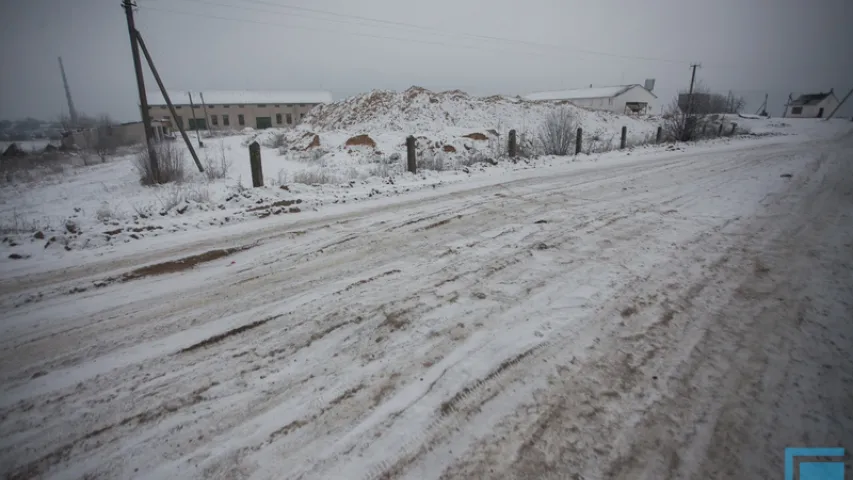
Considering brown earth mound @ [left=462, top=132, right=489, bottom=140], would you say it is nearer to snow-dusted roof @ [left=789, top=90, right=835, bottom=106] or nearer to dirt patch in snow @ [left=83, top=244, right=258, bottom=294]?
dirt patch in snow @ [left=83, top=244, right=258, bottom=294]

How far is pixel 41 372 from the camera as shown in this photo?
8.07ft

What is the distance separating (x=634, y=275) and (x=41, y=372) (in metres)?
5.03

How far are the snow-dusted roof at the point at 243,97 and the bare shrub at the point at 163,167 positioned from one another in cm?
6174

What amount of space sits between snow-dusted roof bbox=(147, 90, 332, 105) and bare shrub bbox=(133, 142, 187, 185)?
61.7 metres

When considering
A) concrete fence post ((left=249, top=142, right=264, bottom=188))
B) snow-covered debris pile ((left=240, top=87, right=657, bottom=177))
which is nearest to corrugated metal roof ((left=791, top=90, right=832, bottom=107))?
snow-covered debris pile ((left=240, top=87, right=657, bottom=177))

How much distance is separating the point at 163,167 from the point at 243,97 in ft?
214

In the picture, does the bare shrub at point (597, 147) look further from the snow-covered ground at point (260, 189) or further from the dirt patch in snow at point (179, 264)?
the dirt patch in snow at point (179, 264)

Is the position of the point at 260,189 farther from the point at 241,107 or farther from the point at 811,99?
the point at 811,99

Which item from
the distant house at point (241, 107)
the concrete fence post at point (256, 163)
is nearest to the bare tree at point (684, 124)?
the concrete fence post at point (256, 163)

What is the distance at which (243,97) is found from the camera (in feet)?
216

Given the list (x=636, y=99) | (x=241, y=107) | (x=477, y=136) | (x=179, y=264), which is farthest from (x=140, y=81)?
(x=636, y=99)

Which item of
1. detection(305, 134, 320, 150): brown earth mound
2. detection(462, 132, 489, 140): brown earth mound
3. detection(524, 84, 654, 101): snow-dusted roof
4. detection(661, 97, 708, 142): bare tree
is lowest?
detection(305, 134, 320, 150): brown earth mound

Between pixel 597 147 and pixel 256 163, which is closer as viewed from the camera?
pixel 256 163

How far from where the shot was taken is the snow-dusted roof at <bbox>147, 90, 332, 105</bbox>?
63.4 metres
